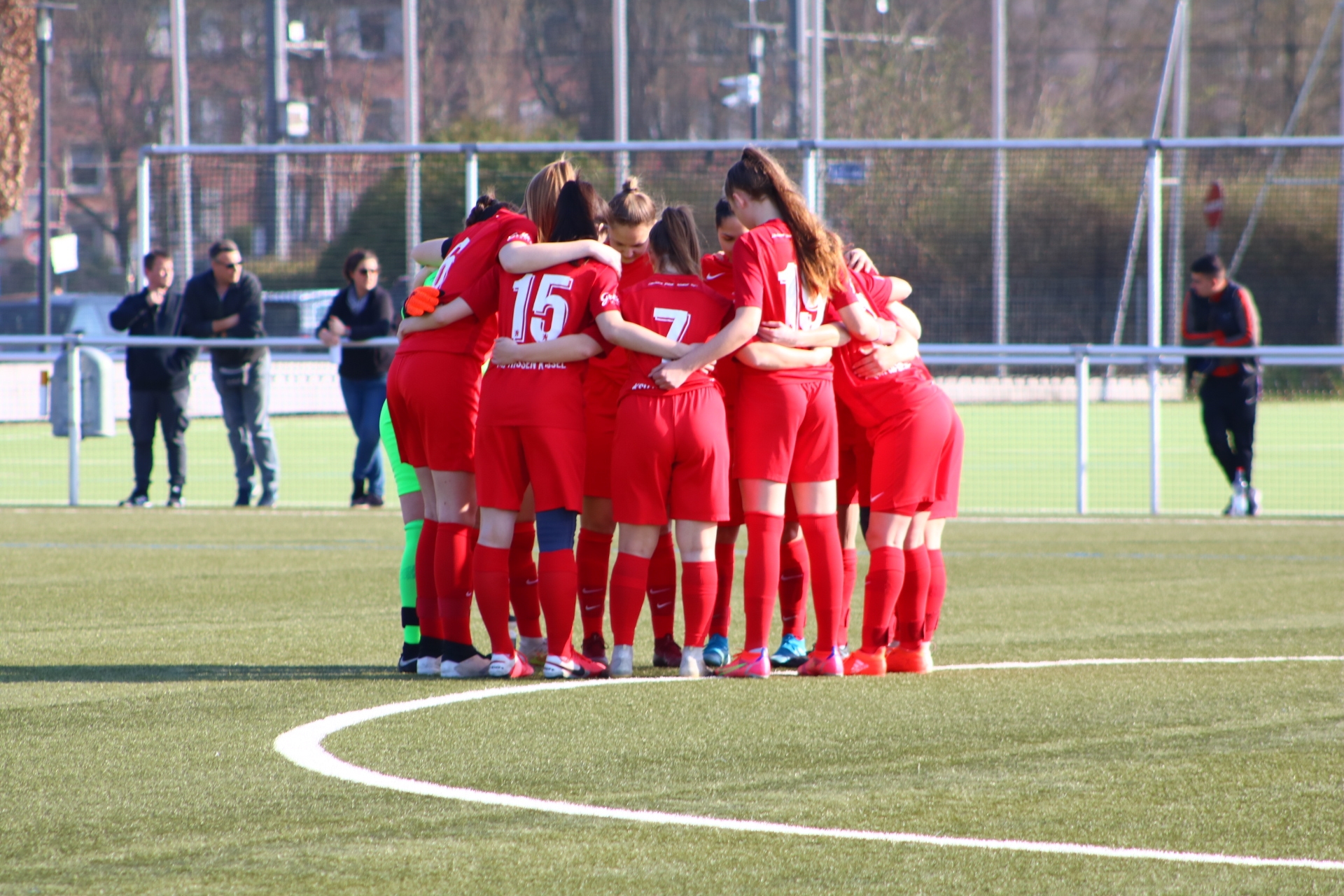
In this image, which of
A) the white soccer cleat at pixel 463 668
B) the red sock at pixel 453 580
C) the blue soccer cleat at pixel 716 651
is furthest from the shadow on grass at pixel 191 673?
the blue soccer cleat at pixel 716 651

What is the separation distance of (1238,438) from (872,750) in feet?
30.6

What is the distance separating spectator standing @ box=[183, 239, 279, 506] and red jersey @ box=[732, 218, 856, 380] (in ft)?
27.1

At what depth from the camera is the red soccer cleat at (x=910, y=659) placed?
21.2 ft

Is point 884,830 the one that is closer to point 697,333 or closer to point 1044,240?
point 697,333

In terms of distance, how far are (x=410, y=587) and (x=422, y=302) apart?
44.7 inches

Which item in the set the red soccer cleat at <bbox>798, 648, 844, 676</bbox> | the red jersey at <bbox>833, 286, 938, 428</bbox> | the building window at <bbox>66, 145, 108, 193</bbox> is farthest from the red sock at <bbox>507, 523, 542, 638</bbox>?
the building window at <bbox>66, 145, 108, 193</bbox>

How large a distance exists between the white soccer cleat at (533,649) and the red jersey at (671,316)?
115 centimetres

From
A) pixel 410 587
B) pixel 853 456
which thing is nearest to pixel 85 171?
pixel 410 587

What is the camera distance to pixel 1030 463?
19.3 meters

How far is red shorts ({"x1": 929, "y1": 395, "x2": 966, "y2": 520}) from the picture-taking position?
6.58m

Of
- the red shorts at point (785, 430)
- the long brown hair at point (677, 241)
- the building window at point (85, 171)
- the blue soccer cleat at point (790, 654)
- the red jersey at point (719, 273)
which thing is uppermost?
the building window at point (85, 171)

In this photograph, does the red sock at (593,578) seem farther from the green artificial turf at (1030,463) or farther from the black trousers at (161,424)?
the black trousers at (161,424)

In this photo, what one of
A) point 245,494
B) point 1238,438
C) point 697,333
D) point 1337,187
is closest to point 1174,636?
point 697,333

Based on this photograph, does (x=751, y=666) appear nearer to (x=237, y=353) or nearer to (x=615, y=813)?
(x=615, y=813)
